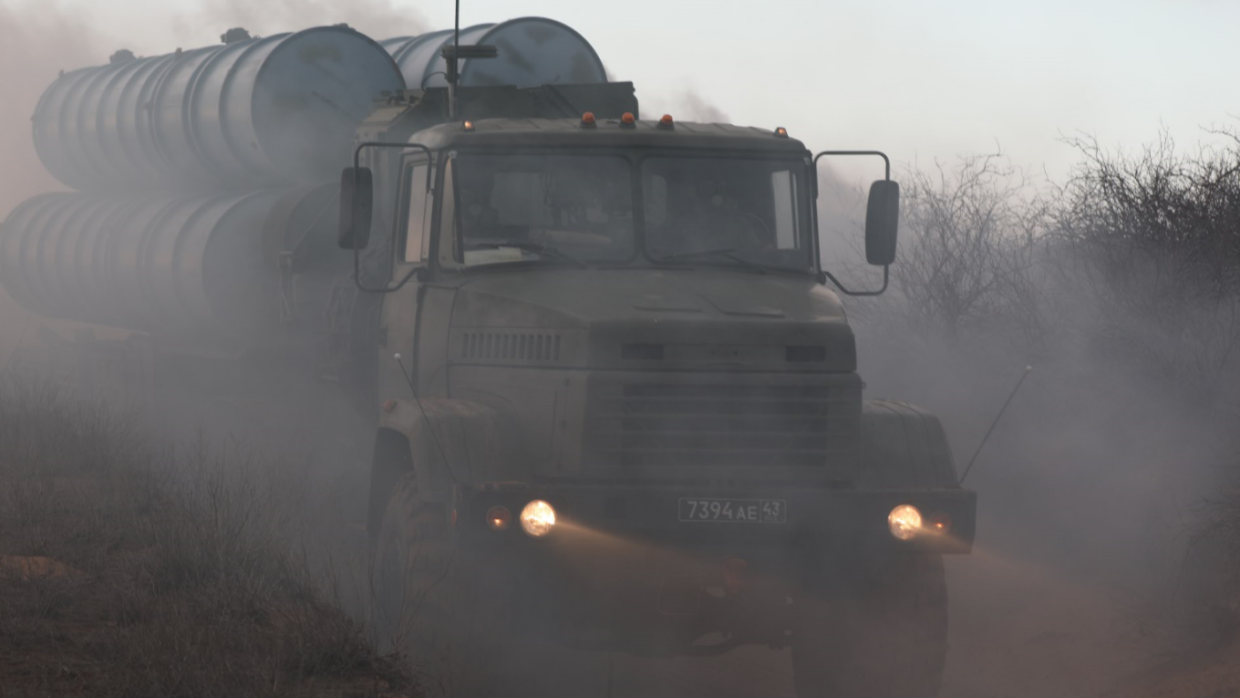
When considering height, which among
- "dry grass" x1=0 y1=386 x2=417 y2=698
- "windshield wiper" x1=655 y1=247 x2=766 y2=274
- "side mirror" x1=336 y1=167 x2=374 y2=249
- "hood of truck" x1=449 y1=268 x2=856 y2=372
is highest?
"side mirror" x1=336 y1=167 x2=374 y2=249

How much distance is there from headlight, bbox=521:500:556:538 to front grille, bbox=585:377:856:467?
1.01 ft

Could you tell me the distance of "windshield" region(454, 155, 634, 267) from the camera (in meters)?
6.98

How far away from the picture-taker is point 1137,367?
10.9m

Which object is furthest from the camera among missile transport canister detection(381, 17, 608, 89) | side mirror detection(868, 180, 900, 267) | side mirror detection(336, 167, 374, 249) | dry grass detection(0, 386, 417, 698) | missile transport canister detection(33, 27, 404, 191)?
missile transport canister detection(33, 27, 404, 191)

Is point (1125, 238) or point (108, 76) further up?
point (108, 76)

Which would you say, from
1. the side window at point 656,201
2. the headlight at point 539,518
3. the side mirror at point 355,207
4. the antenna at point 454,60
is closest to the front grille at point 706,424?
the headlight at point 539,518

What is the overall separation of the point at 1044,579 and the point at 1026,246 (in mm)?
5080

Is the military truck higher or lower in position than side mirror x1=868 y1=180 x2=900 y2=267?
lower

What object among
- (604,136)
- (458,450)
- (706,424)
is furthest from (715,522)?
(604,136)

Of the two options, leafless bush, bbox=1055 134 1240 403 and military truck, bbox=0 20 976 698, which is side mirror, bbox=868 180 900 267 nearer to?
military truck, bbox=0 20 976 698

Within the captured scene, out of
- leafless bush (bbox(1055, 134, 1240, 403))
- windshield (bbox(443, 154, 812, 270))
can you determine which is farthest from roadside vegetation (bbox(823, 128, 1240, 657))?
windshield (bbox(443, 154, 812, 270))

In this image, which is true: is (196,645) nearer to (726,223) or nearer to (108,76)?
(726,223)

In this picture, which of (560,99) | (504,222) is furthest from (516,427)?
(560,99)

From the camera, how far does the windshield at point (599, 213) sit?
6.99 metres
